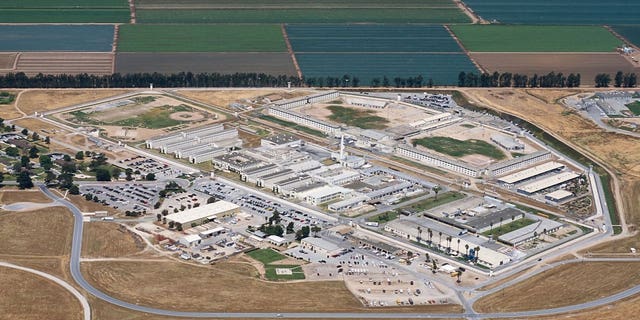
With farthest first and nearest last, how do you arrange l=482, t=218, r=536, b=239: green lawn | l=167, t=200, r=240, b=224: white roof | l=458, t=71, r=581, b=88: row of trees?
1. l=458, t=71, r=581, b=88: row of trees
2. l=167, t=200, r=240, b=224: white roof
3. l=482, t=218, r=536, b=239: green lawn

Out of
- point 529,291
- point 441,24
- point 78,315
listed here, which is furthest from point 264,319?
point 441,24

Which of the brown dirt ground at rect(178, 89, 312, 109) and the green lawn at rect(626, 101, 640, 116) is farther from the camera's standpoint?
the brown dirt ground at rect(178, 89, 312, 109)

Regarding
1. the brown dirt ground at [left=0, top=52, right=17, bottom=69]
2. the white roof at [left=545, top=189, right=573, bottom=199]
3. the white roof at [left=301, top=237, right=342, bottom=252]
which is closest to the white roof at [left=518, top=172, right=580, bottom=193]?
the white roof at [left=545, top=189, right=573, bottom=199]

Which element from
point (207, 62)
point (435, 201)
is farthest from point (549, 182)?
point (207, 62)

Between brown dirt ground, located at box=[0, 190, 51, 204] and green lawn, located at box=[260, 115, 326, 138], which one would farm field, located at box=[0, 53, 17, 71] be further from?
brown dirt ground, located at box=[0, 190, 51, 204]

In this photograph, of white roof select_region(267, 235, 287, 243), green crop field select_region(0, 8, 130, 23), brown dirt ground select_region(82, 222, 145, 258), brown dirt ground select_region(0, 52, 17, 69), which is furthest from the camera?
green crop field select_region(0, 8, 130, 23)

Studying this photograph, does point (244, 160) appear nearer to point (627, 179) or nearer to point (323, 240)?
point (323, 240)
